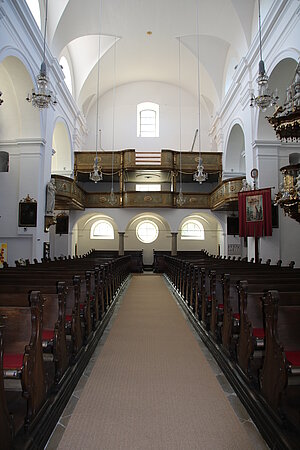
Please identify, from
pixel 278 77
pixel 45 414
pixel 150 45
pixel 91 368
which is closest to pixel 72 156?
pixel 150 45

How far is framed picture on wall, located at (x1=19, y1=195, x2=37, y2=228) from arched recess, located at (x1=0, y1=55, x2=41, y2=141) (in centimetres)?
231

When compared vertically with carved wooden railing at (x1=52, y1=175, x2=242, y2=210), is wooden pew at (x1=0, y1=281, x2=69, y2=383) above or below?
below

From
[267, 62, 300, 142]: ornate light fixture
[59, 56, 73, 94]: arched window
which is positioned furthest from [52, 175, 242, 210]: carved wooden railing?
[267, 62, 300, 142]: ornate light fixture

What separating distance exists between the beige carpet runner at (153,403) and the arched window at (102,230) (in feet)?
54.1

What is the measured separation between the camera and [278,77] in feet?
33.7

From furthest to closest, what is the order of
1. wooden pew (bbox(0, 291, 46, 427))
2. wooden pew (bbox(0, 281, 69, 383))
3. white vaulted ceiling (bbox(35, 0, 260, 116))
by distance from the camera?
white vaulted ceiling (bbox(35, 0, 260, 116)), wooden pew (bbox(0, 281, 69, 383)), wooden pew (bbox(0, 291, 46, 427))

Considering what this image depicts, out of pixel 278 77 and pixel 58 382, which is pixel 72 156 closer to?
pixel 278 77

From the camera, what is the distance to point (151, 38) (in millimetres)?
15562

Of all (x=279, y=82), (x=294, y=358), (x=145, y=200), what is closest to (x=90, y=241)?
(x=145, y=200)

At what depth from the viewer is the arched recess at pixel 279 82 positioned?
9.73 m

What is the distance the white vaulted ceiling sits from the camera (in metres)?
12.1

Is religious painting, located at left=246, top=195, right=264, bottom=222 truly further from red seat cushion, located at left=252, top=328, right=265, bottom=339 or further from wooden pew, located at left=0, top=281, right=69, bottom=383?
wooden pew, located at left=0, top=281, right=69, bottom=383

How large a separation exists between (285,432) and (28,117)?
11.5m

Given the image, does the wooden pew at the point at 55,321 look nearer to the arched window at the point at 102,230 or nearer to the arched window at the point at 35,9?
the arched window at the point at 35,9
